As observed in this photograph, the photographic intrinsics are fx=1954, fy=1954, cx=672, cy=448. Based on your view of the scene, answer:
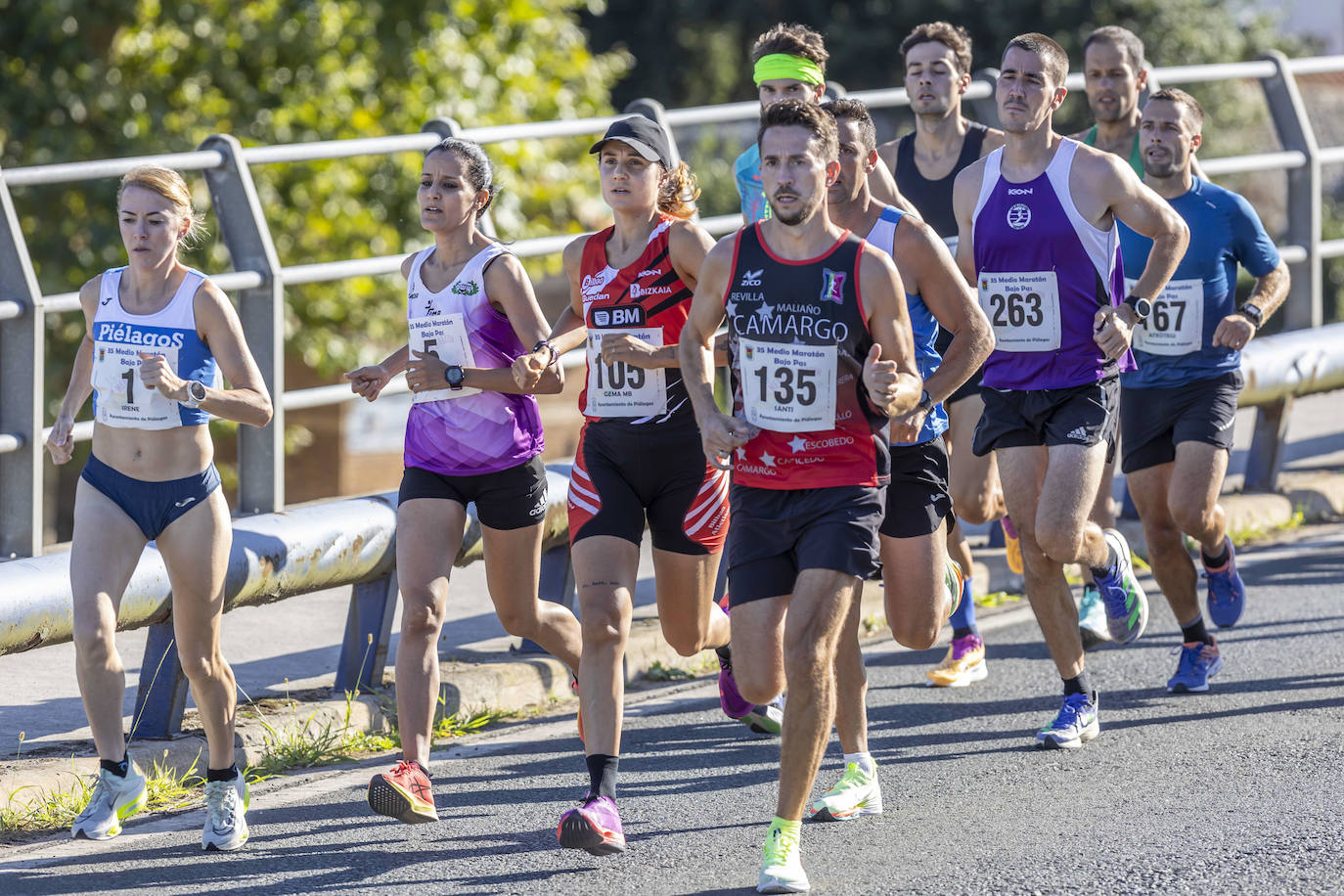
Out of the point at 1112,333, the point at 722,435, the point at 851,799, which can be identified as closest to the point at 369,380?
the point at 722,435

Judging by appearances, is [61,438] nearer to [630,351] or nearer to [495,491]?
[495,491]

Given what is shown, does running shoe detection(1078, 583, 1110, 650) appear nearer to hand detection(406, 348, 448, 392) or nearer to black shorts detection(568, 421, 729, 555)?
black shorts detection(568, 421, 729, 555)

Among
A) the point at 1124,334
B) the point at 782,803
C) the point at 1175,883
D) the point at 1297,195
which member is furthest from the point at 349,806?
the point at 1297,195

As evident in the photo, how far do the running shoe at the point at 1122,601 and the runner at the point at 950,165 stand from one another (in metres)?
0.77

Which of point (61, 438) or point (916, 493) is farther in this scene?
point (916, 493)

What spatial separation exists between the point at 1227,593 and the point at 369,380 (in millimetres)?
3806

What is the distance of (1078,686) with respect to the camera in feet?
21.1

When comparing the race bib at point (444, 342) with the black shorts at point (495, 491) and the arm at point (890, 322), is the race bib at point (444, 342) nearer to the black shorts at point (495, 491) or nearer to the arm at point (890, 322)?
the black shorts at point (495, 491)

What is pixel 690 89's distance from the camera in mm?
36656

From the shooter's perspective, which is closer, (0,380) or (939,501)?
(939,501)

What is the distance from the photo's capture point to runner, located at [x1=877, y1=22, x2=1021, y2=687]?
7559 mm

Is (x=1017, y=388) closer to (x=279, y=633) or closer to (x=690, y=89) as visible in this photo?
(x=279, y=633)

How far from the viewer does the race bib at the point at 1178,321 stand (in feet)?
24.1

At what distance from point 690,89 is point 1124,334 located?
31.1 metres
